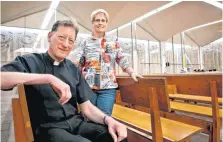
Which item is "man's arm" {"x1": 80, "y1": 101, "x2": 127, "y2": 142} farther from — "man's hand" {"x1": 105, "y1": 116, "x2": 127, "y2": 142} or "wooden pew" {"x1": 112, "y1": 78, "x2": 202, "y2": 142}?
"wooden pew" {"x1": 112, "y1": 78, "x2": 202, "y2": 142}

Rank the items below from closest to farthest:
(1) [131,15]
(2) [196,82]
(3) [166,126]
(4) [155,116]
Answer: (4) [155,116] < (3) [166,126] < (2) [196,82] < (1) [131,15]

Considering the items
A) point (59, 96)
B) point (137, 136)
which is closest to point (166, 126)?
point (137, 136)

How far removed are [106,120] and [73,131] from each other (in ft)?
0.50

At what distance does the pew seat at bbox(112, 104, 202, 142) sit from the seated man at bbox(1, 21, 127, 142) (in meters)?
0.43

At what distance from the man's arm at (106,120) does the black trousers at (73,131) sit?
0.04 m

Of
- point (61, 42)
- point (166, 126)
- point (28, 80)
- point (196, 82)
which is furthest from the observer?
point (196, 82)

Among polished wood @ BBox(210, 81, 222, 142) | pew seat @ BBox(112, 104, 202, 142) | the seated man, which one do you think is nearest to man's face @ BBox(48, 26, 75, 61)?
the seated man

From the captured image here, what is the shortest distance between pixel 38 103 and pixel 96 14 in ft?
2.77

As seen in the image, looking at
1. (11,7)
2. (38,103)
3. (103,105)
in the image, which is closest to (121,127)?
(38,103)

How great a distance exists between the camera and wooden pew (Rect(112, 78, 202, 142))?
1.13m

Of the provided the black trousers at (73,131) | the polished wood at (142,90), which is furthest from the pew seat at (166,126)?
the black trousers at (73,131)

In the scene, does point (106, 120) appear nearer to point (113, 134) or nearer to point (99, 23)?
point (113, 134)

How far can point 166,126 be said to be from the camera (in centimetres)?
134

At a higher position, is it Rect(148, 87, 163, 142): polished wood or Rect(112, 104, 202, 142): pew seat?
Rect(148, 87, 163, 142): polished wood
